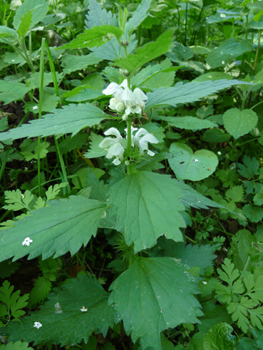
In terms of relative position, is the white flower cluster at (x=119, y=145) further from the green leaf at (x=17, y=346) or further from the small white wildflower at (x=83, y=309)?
the green leaf at (x=17, y=346)

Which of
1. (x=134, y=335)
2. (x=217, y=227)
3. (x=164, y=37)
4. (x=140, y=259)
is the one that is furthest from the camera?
(x=217, y=227)

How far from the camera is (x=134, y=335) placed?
1096 millimetres

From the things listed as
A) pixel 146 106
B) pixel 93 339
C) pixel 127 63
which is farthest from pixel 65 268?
pixel 127 63

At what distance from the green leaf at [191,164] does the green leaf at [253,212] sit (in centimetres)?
69

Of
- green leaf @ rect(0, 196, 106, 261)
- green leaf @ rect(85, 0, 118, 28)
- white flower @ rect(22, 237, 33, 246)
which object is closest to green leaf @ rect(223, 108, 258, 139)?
green leaf @ rect(85, 0, 118, 28)

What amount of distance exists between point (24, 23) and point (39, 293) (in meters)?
1.89

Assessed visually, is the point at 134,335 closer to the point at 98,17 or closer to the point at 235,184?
the point at 98,17

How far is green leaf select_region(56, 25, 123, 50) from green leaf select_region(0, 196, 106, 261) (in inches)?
27.5

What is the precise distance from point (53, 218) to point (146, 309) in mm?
588

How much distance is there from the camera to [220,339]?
1.26m

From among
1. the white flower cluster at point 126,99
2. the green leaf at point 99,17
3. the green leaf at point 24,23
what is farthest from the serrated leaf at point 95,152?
the green leaf at point 24,23

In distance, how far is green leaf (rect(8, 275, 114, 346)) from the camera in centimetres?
131

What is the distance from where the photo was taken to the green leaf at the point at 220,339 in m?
1.25

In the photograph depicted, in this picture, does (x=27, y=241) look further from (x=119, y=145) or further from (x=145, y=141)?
(x=145, y=141)
